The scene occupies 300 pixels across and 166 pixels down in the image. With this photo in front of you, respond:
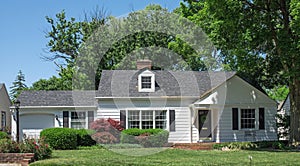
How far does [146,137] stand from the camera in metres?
24.5

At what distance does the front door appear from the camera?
27.5 meters

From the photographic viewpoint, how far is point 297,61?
2030 centimetres

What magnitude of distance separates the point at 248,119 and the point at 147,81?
6.68 m

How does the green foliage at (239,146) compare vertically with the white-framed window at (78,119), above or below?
below

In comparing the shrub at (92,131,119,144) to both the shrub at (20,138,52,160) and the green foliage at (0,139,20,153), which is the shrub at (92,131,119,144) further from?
the green foliage at (0,139,20,153)

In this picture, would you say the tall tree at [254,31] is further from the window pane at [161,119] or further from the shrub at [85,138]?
the shrub at [85,138]

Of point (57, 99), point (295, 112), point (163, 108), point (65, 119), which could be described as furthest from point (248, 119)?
point (57, 99)

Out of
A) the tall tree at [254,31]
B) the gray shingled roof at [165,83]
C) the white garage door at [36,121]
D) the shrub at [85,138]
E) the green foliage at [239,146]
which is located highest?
the tall tree at [254,31]

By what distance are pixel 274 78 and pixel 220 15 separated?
27.8ft

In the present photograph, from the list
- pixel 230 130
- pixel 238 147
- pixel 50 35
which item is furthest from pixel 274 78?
Answer: pixel 50 35

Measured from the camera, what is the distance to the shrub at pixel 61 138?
76.3 feet

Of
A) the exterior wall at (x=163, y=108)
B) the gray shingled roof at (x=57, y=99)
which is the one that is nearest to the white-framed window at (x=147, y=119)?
the exterior wall at (x=163, y=108)

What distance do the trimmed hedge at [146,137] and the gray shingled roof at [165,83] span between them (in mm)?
2892

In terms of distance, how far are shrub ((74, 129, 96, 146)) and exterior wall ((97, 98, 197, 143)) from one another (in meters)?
1.90
